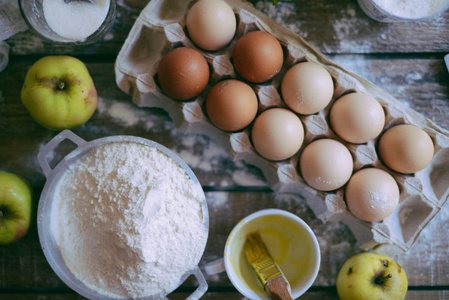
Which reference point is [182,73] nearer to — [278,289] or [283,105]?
[283,105]

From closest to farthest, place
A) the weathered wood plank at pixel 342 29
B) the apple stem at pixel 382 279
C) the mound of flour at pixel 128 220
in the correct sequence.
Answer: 1. the mound of flour at pixel 128 220
2. the apple stem at pixel 382 279
3. the weathered wood plank at pixel 342 29

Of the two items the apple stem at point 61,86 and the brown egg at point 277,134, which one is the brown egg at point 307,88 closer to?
the brown egg at point 277,134

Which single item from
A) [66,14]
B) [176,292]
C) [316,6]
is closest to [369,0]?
[316,6]

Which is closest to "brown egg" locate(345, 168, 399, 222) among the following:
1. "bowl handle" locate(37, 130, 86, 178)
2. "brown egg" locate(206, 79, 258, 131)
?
"brown egg" locate(206, 79, 258, 131)

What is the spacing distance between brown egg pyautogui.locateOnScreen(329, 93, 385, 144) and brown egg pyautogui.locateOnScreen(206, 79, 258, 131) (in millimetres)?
180

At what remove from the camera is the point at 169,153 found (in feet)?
2.57

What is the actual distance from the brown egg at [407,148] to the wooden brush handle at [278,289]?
34 centimetres

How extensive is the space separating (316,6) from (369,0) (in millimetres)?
123

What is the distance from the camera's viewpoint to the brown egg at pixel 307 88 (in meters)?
0.79

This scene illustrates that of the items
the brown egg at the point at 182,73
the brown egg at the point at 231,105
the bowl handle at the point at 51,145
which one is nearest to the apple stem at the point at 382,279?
the brown egg at the point at 231,105

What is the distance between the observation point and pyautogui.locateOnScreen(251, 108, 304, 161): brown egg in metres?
0.78

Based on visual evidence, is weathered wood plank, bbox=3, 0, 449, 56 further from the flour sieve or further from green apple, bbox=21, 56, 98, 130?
the flour sieve

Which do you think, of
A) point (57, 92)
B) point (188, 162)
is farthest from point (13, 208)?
point (188, 162)

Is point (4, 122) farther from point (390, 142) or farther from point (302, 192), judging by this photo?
point (390, 142)
